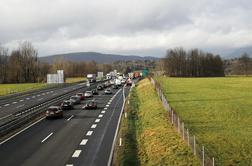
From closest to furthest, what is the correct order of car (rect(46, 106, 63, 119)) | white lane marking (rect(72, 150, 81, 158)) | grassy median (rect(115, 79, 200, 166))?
grassy median (rect(115, 79, 200, 166)) < white lane marking (rect(72, 150, 81, 158)) < car (rect(46, 106, 63, 119))

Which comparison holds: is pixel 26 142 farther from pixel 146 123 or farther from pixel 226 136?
pixel 226 136

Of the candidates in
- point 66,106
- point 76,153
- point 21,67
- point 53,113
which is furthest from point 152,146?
point 21,67

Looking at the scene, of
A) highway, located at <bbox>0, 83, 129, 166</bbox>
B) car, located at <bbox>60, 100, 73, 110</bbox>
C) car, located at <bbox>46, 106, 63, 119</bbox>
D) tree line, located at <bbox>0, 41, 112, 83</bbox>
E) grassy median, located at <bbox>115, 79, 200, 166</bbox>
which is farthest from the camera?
tree line, located at <bbox>0, 41, 112, 83</bbox>

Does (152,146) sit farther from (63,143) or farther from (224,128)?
(224,128)

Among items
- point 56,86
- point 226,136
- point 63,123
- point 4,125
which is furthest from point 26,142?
point 56,86

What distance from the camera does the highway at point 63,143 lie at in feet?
→ 90.1

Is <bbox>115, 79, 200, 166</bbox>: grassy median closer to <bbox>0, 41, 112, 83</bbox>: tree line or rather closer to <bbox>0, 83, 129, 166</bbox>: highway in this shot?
<bbox>0, 83, 129, 166</bbox>: highway

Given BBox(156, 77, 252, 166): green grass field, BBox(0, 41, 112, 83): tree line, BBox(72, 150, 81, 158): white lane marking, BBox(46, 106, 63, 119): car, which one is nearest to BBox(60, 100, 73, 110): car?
BBox(46, 106, 63, 119): car

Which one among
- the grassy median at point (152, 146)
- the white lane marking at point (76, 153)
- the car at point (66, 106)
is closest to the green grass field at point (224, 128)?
the grassy median at point (152, 146)

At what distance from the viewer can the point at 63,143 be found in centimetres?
3359

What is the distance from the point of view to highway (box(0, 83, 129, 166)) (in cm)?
2747

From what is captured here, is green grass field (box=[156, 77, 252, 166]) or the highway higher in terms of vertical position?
green grass field (box=[156, 77, 252, 166])

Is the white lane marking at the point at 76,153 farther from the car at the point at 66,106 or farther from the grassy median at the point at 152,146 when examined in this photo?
the car at the point at 66,106

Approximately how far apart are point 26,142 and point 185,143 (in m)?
13.0
